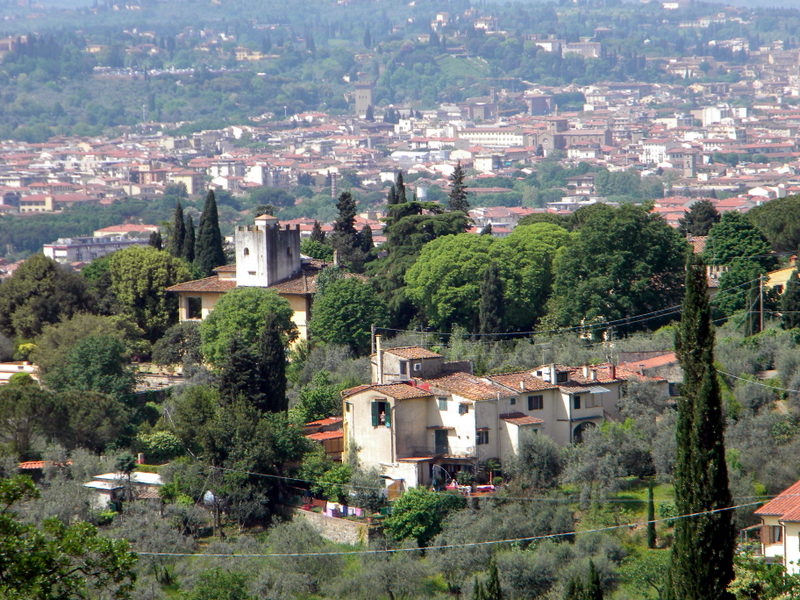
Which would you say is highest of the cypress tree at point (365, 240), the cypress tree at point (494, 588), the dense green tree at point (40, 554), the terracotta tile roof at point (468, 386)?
the dense green tree at point (40, 554)

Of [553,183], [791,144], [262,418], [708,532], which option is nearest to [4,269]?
[553,183]

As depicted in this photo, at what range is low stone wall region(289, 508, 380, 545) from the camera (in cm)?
2350

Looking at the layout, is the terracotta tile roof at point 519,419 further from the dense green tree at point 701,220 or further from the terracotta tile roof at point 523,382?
the dense green tree at point 701,220

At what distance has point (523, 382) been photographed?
25.3m

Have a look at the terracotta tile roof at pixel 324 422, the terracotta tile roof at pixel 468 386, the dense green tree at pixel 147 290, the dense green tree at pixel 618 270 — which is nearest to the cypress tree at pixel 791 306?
the dense green tree at pixel 618 270

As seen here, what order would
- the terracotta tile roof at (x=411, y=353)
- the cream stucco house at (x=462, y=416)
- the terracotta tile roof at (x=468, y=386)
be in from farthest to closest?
1. the terracotta tile roof at (x=411, y=353)
2. the terracotta tile roof at (x=468, y=386)
3. the cream stucco house at (x=462, y=416)

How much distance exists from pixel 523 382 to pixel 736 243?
9.04 m

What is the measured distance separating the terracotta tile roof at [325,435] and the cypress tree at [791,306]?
26.4 ft

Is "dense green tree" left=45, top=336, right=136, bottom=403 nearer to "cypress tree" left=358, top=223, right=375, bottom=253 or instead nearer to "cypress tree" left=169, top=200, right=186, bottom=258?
"cypress tree" left=169, top=200, right=186, bottom=258

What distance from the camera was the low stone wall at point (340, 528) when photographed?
77.1 ft

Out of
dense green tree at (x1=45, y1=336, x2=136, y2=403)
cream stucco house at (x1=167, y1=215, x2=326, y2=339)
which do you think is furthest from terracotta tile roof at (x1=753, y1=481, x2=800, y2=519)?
cream stucco house at (x1=167, y1=215, x2=326, y2=339)

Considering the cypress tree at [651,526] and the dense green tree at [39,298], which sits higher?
the dense green tree at [39,298]

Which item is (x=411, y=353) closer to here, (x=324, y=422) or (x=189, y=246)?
(x=324, y=422)

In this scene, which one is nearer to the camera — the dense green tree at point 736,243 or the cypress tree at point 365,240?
the dense green tree at point 736,243
